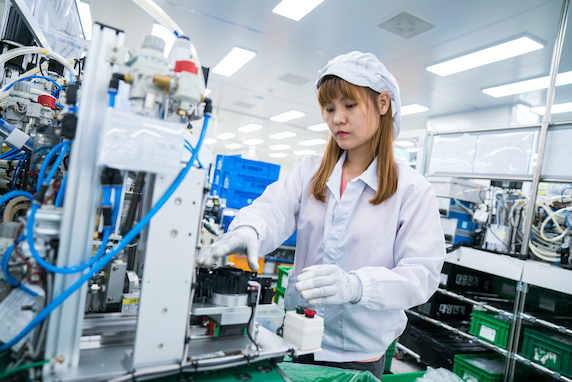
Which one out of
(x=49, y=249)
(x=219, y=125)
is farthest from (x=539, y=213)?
(x=219, y=125)

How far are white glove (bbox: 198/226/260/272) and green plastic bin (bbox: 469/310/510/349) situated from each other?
213 centimetres

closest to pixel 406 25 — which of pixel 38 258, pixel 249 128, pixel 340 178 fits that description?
pixel 340 178

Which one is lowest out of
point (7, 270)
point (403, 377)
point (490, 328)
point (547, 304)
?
point (403, 377)

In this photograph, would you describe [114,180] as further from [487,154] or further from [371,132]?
[487,154]

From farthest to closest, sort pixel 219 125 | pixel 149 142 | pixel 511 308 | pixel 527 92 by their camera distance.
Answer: pixel 219 125 → pixel 527 92 → pixel 511 308 → pixel 149 142

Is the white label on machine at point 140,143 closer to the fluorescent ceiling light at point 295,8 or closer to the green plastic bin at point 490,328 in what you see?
the green plastic bin at point 490,328

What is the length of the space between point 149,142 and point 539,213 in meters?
2.88

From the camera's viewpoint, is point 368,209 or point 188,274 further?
point 368,209

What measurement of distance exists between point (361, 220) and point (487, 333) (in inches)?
74.5

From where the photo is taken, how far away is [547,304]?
2600 millimetres

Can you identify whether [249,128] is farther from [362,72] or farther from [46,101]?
[362,72]

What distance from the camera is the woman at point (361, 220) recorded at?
0.98 metres

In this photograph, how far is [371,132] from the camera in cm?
115

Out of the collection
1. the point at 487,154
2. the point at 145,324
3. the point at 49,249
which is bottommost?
the point at 145,324
